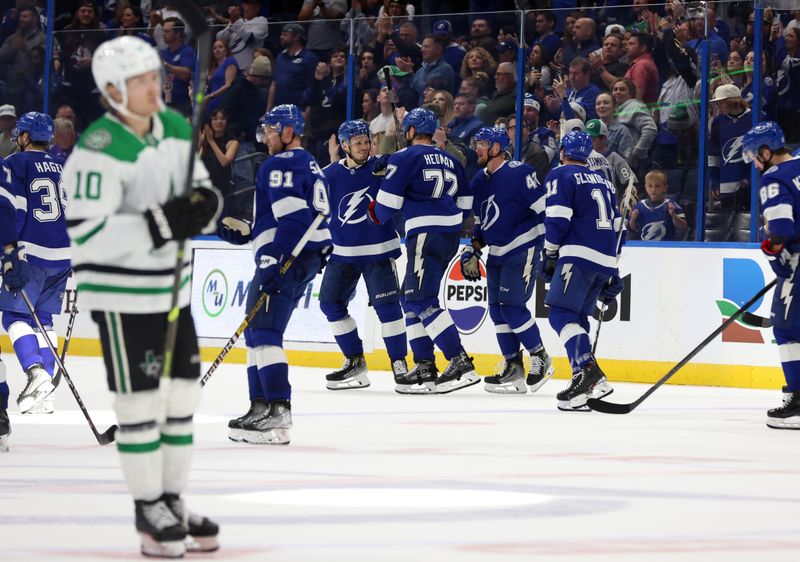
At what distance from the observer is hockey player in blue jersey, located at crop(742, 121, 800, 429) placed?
7.74 m

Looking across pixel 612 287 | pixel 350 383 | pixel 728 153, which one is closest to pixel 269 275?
pixel 612 287

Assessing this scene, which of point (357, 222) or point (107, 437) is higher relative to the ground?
point (357, 222)

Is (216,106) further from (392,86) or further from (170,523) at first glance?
(170,523)

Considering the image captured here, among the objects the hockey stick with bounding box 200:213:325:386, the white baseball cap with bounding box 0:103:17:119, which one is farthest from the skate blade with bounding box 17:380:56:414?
the white baseball cap with bounding box 0:103:17:119

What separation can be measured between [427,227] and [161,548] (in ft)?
21.1

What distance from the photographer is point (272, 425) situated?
6863 mm

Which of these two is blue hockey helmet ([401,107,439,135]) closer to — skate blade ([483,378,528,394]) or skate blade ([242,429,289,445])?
skate blade ([483,378,528,394])

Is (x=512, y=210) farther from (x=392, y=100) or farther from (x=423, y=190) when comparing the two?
(x=392, y=100)

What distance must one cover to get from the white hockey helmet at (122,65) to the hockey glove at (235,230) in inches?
88.6

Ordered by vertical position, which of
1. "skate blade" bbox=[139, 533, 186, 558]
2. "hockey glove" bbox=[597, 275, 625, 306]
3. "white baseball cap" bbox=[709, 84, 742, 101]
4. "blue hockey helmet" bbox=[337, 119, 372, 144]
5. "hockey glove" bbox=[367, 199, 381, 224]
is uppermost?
"white baseball cap" bbox=[709, 84, 742, 101]

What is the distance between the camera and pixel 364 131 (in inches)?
407

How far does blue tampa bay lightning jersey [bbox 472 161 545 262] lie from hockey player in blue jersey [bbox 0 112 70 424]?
305cm

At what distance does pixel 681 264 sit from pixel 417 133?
2216 mm

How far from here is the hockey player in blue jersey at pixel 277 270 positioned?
682 cm
